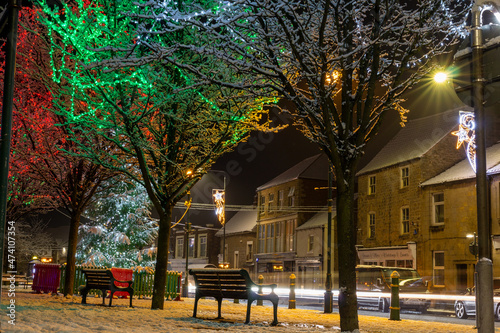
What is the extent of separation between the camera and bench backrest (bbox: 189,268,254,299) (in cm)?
1214

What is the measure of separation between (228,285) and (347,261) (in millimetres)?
3426

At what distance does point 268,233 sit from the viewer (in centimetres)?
5572

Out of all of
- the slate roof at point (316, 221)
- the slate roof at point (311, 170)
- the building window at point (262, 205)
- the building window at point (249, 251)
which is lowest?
the building window at point (249, 251)

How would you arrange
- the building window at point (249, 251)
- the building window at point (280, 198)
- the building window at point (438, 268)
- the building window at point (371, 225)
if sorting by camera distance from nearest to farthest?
the building window at point (438, 268)
the building window at point (371, 225)
the building window at point (280, 198)
the building window at point (249, 251)

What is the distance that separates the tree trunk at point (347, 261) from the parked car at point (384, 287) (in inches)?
545

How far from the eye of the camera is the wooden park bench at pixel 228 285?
11977 mm

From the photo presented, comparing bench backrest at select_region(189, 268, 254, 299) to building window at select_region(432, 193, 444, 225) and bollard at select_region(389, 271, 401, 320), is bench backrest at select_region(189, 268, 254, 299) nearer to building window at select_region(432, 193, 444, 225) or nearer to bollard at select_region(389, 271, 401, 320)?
bollard at select_region(389, 271, 401, 320)

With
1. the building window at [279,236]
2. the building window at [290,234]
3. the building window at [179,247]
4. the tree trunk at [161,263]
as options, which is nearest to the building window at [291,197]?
the building window at [290,234]

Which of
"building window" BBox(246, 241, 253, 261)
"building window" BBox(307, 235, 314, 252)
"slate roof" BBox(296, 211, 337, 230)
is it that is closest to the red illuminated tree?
"slate roof" BBox(296, 211, 337, 230)

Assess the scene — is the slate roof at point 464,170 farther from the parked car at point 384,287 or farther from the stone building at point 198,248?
the stone building at point 198,248

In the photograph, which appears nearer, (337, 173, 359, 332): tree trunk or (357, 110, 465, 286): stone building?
(337, 173, 359, 332): tree trunk

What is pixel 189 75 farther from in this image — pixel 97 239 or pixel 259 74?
pixel 97 239

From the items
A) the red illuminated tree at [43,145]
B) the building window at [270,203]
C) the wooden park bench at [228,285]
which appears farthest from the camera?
the building window at [270,203]

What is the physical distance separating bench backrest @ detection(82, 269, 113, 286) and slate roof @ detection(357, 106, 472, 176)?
2449 cm
